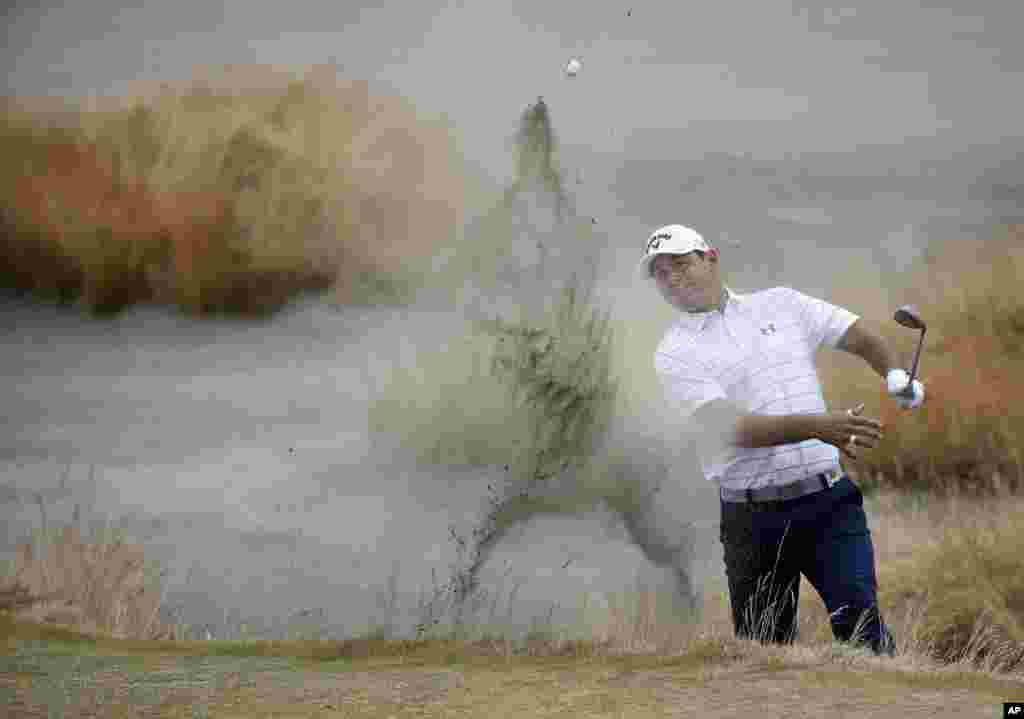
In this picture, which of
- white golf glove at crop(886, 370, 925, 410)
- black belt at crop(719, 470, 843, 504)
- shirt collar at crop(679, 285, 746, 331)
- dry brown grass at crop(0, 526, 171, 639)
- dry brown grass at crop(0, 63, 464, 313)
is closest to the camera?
white golf glove at crop(886, 370, 925, 410)

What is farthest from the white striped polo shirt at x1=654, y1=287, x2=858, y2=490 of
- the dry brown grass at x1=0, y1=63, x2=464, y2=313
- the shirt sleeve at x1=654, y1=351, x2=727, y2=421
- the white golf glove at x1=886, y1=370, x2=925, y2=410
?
the dry brown grass at x1=0, y1=63, x2=464, y2=313

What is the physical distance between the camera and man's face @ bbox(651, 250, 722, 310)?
3.78 m

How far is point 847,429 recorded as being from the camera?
3443mm

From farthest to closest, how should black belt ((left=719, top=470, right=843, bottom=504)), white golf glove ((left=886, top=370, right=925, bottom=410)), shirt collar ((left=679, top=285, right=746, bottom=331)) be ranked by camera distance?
shirt collar ((left=679, top=285, right=746, bottom=331))
black belt ((left=719, top=470, right=843, bottom=504))
white golf glove ((left=886, top=370, right=925, bottom=410))

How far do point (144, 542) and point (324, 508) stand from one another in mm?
703

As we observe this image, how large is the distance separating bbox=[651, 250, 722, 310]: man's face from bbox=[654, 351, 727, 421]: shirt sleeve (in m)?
0.17

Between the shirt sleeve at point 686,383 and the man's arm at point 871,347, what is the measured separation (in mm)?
379

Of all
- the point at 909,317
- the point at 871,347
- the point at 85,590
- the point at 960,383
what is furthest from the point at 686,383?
the point at 960,383

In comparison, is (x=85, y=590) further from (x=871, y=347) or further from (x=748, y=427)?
(x=871, y=347)

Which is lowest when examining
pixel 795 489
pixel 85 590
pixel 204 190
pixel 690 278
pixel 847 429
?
pixel 85 590

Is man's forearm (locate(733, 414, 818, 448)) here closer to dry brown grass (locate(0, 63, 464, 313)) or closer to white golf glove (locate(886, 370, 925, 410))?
white golf glove (locate(886, 370, 925, 410))

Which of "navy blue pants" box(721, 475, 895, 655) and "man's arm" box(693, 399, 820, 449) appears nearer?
"man's arm" box(693, 399, 820, 449)

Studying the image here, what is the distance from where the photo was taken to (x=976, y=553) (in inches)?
249

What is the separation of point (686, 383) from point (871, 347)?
50cm
